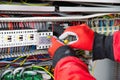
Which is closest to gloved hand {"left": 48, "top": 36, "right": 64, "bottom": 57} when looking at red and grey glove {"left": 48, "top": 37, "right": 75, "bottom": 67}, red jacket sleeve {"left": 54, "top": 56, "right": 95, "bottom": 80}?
red and grey glove {"left": 48, "top": 37, "right": 75, "bottom": 67}

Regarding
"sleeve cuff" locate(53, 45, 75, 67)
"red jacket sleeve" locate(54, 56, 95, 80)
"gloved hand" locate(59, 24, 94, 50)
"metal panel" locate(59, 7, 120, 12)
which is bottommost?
"red jacket sleeve" locate(54, 56, 95, 80)

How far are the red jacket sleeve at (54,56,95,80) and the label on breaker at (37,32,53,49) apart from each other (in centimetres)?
22

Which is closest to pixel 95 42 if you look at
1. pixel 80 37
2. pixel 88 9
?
pixel 80 37

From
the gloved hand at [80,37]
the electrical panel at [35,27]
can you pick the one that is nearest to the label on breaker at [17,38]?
the electrical panel at [35,27]

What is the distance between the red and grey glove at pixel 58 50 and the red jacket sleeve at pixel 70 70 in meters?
0.05

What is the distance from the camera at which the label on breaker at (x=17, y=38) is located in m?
0.92

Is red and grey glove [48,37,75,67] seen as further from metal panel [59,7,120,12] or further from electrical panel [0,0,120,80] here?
metal panel [59,7,120,12]

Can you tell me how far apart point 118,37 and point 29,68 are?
460mm

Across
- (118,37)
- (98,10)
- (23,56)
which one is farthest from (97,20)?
(23,56)

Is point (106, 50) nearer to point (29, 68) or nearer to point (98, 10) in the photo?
point (98, 10)

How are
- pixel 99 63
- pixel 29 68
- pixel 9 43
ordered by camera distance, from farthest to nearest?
pixel 99 63 → pixel 29 68 → pixel 9 43

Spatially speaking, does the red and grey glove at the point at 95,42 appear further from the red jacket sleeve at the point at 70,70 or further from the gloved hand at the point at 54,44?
the red jacket sleeve at the point at 70,70

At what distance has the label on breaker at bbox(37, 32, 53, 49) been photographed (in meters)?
1.00

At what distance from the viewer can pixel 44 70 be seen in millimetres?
1076
